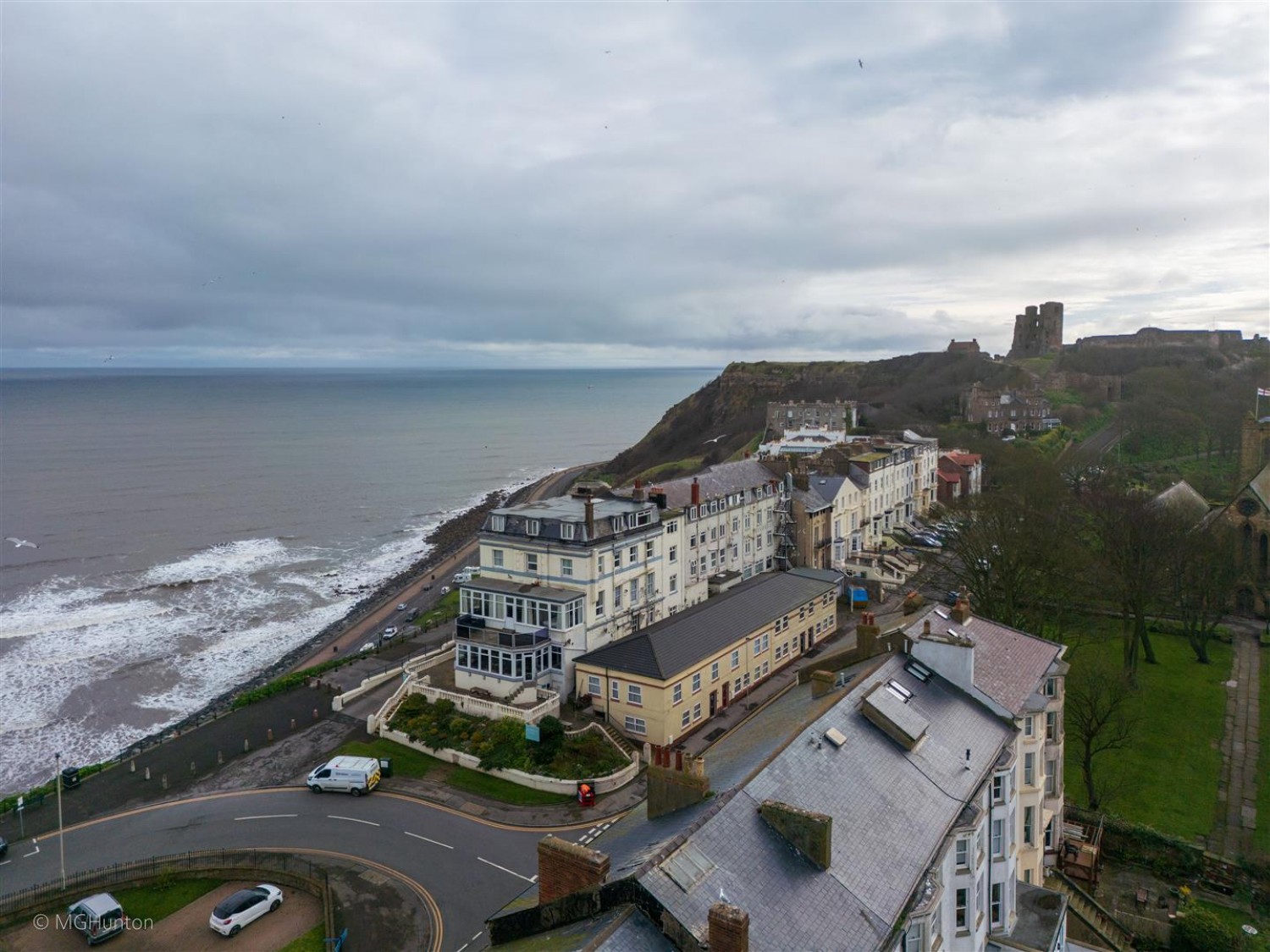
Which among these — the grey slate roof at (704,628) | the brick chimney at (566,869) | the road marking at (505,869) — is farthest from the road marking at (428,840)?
the brick chimney at (566,869)

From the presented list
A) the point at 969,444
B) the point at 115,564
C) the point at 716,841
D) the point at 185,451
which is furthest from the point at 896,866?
the point at 185,451

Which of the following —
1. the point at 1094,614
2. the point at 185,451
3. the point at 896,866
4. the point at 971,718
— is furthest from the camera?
the point at 185,451

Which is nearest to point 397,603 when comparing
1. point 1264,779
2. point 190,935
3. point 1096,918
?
point 190,935

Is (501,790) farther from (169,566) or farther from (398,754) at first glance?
(169,566)

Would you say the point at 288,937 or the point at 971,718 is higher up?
the point at 971,718

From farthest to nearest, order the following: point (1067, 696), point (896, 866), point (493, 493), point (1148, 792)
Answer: point (493, 493)
point (1067, 696)
point (1148, 792)
point (896, 866)

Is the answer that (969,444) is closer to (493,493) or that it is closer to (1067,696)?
(1067,696)
